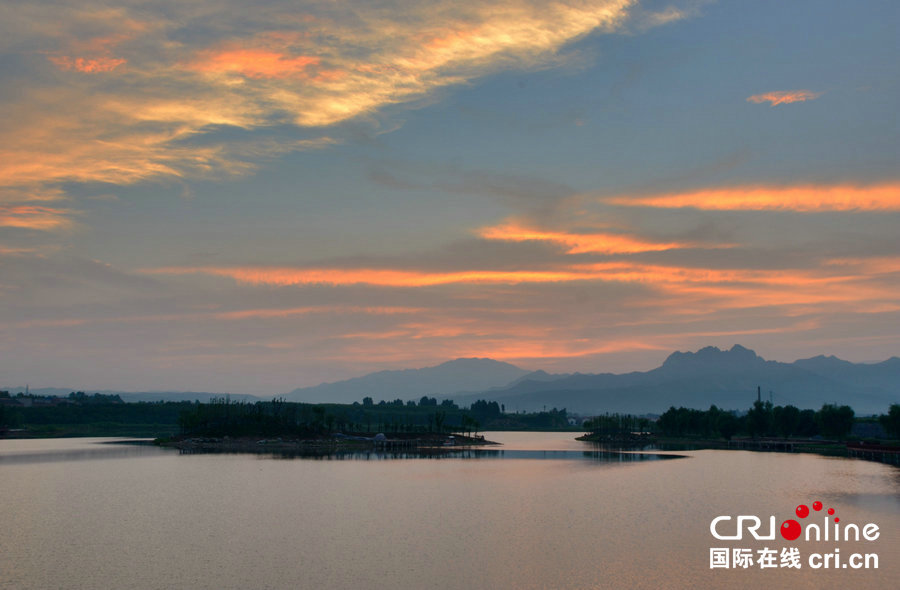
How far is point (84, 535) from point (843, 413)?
595ft

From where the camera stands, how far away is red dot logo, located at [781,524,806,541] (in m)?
66.1

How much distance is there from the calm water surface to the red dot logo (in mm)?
3399

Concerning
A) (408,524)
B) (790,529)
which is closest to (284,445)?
(408,524)

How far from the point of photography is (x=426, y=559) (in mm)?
55688

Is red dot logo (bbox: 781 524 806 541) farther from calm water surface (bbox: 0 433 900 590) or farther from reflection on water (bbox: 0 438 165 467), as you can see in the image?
reflection on water (bbox: 0 438 165 467)

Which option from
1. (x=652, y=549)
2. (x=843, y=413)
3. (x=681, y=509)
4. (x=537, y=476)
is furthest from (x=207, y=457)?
(x=843, y=413)

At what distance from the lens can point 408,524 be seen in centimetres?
7025

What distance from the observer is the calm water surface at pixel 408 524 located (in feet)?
168

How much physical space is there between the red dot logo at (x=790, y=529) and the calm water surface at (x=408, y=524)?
11.2 ft

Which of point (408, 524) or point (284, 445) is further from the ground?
point (408, 524)

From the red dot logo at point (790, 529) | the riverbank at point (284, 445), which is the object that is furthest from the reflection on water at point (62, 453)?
the red dot logo at point (790, 529)

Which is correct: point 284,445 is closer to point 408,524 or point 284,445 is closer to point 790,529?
point 408,524

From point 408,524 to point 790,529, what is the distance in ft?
117

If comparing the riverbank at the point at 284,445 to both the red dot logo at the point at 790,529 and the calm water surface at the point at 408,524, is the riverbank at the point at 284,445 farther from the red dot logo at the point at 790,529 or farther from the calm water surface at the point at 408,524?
the red dot logo at the point at 790,529
